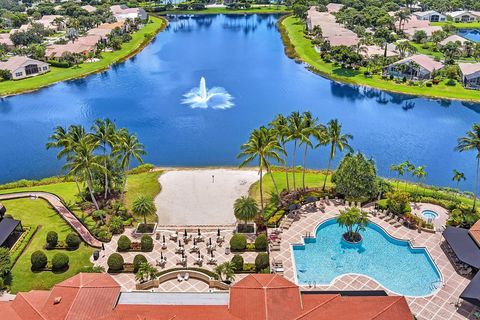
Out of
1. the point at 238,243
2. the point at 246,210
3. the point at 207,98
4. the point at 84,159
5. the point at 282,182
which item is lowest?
the point at 282,182

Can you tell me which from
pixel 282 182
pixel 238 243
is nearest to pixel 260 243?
pixel 238 243

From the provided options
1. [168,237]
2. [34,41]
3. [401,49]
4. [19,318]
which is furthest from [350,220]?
[34,41]

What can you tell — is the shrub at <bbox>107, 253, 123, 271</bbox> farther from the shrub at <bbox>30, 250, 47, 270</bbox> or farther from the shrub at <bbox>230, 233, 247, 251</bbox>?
the shrub at <bbox>230, 233, 247, 251</bbox>

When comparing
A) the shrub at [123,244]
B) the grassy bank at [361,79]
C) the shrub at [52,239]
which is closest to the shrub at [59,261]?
the shrub at [52,239]

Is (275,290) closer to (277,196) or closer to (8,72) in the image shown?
(277,196)

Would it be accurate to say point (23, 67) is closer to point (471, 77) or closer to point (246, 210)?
point (246, 210)

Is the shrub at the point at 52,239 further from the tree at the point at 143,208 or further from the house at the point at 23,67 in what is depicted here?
the house at the point at 23,67
